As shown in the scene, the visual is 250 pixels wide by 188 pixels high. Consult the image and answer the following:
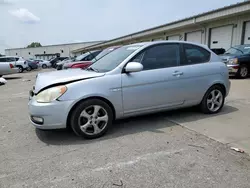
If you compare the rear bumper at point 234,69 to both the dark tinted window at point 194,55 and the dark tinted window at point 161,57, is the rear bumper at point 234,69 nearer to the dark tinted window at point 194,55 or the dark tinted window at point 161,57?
the dark tinted window at point 194,55

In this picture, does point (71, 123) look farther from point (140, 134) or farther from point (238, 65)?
point (238, 65)

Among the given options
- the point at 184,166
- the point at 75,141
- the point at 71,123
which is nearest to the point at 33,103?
the point at 71,123

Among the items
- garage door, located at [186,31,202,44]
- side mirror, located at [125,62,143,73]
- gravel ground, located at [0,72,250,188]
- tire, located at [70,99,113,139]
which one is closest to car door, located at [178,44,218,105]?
gravel ground, located at [0,72,250,188]

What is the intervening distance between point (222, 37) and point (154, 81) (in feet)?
43.8

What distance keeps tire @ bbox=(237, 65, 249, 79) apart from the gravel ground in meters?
7.47

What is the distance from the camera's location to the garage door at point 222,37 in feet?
47.4

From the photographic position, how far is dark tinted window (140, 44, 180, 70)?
4.04 metres

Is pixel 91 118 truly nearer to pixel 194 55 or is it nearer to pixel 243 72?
pixel 194 55

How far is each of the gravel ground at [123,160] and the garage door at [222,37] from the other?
12.8m

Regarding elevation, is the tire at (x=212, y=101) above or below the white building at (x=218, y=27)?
below

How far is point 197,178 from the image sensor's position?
246 centimetres

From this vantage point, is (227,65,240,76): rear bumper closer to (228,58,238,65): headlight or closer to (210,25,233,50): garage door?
(228,58,238,65): headlight

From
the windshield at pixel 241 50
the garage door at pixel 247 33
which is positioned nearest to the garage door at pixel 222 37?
the garage door at pixel 247 33

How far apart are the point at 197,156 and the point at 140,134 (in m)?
1.09
